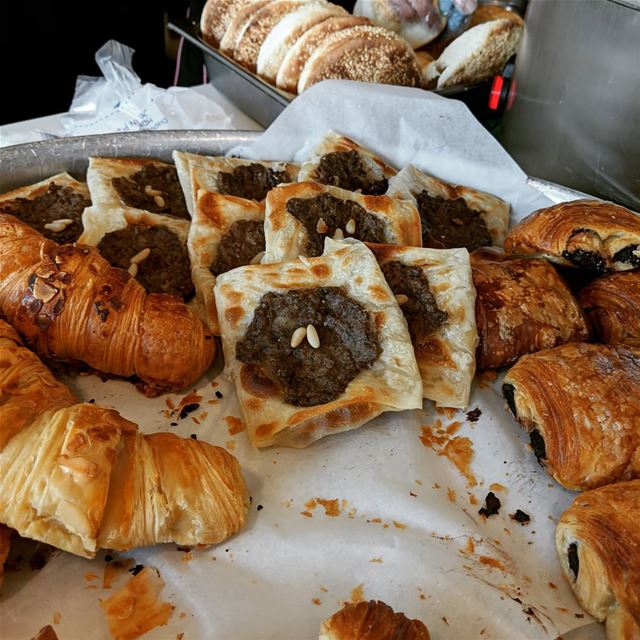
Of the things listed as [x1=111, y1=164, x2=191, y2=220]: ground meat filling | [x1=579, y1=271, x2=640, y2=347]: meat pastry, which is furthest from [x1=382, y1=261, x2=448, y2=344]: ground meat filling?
[x1=111, y1=164, x2=191, y2=220]: ground meat filling

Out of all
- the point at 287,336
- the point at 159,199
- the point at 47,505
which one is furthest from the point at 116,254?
the point at 47,505

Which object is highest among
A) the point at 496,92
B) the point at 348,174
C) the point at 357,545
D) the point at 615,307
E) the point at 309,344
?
the point at 496,92

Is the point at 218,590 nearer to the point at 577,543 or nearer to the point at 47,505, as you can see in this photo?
the point at 47,505

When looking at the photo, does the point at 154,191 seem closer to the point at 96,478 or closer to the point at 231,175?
the point at 231,175

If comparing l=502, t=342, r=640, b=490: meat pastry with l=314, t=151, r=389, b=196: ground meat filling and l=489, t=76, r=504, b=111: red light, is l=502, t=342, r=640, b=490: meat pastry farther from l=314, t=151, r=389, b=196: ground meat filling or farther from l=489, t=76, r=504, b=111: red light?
l=489, t=76, r=504, b=111: red light

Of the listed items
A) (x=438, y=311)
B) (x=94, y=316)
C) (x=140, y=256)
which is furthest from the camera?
(x=140, y=256)

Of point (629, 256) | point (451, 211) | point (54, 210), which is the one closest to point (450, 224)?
point (451, 211)
